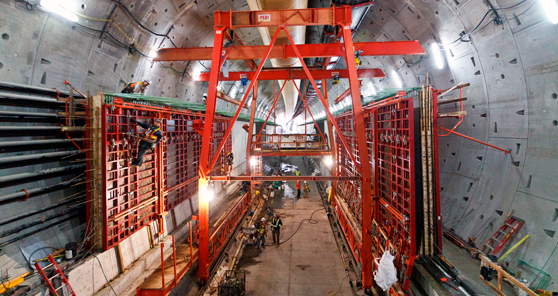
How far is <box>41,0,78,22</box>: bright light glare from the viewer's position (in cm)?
472

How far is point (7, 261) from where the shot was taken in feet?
14.3

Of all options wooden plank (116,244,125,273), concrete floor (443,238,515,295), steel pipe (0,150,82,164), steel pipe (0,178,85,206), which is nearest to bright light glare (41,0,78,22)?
steel pipe (0,150,82,164)

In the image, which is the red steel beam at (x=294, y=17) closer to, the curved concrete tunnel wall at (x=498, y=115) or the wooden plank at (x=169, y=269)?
the curved concrete tunnel wall at (x=498, y=115)

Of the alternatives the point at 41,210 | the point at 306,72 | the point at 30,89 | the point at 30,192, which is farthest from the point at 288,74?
the point at 41,210

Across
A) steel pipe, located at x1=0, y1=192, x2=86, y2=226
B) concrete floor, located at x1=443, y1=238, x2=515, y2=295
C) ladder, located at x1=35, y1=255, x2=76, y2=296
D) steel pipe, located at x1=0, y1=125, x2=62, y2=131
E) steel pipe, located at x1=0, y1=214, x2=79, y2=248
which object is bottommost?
concrete floor, located at x1=443, y1=238, x2=515, y2=295

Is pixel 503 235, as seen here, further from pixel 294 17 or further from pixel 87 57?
pixel 87 57

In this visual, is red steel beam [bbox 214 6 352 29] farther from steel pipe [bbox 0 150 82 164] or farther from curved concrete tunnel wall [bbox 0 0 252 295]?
steel pipe [bbox 0 150 82 164]

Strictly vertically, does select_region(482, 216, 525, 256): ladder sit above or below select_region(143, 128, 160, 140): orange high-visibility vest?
below

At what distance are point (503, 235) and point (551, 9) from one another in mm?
5452

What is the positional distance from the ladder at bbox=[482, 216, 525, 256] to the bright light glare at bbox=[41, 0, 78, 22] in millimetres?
12119

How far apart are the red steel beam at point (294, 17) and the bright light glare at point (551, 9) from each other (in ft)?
13.0

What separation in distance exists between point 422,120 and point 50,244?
382 inches

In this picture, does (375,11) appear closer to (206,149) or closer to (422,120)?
(422,120)

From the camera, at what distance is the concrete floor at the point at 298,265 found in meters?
6.37
